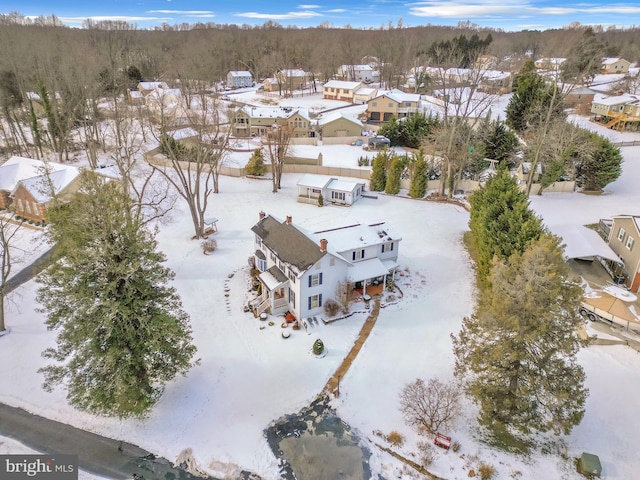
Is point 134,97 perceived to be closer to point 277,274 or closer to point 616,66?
point 277,274

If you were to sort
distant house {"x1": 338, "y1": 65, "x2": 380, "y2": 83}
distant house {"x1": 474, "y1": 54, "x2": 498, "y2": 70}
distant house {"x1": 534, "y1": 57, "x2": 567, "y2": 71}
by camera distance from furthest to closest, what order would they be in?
distant house {"x1": 338, "y1": 65, "x2": 380, "y2": 83} < distant house {"x1": 474, "y1": 54, "x2": 498, "y2": 70} < distant house {"x1": 534, "y1": 57, "x2": 567, "y2": 71}

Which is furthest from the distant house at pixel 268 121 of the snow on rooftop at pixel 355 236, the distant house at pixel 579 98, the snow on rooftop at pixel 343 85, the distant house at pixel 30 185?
the distant house at pixel 579 98

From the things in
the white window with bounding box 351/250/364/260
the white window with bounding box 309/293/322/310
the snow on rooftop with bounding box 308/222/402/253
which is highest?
the snow on rooftop with bounding box 308/222/402/253

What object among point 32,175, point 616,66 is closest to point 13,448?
point 32,175

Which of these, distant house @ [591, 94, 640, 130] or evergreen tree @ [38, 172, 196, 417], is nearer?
evergreen tree @ [38, 172, 196, 417]

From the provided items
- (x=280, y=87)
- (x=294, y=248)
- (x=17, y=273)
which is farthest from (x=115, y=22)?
(x=294, y=248)

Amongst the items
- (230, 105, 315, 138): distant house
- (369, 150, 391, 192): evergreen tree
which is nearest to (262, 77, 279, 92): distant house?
(230, 105, 315, 138): distant house

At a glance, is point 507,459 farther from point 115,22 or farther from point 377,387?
point 115,22

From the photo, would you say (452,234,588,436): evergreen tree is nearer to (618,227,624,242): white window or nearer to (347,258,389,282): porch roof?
(347,258,389,282): porch roof
